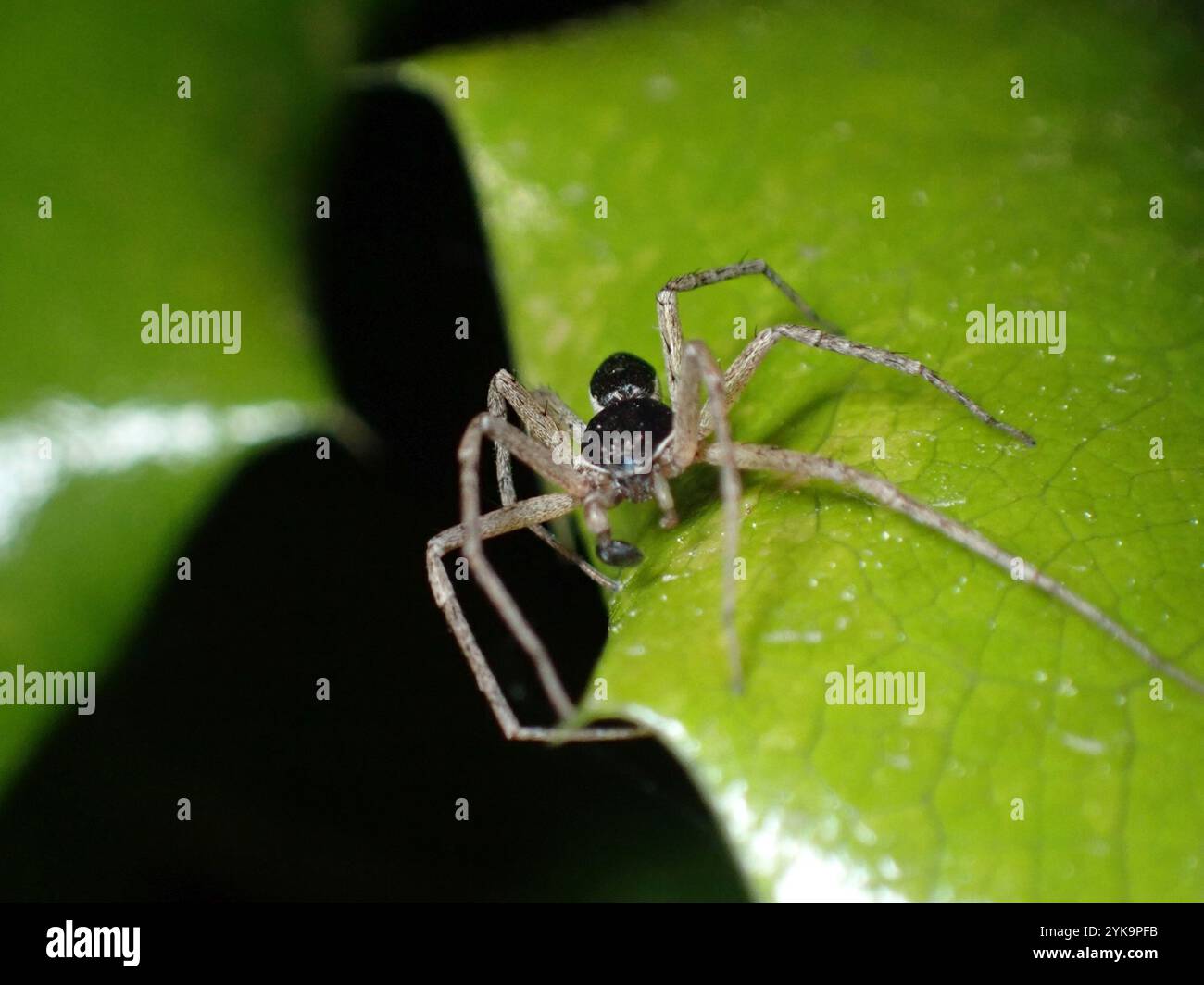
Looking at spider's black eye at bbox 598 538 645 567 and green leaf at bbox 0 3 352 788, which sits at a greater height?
green leaf at bbox 0 3 352 788

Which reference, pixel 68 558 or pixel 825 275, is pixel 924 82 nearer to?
pixel 825 275

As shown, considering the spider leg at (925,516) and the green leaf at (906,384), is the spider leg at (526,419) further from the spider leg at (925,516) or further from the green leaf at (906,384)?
the spider leg at (925,516)

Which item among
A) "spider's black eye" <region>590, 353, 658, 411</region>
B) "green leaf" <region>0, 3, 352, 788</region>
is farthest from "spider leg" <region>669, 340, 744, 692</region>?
"green leaf" <region>0, 3, 352, 788</region>

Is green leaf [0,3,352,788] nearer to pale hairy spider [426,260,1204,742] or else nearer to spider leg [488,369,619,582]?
spider leg [488,369,619,582]

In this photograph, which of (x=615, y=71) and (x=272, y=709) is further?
(x=615, y=71)

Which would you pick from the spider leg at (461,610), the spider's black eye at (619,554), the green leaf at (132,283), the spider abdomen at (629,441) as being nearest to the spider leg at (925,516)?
the spider abdomen at (629,441)

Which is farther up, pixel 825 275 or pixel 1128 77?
pixel 1128 77

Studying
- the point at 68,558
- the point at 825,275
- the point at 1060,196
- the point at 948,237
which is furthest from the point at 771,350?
the point at 68,558
